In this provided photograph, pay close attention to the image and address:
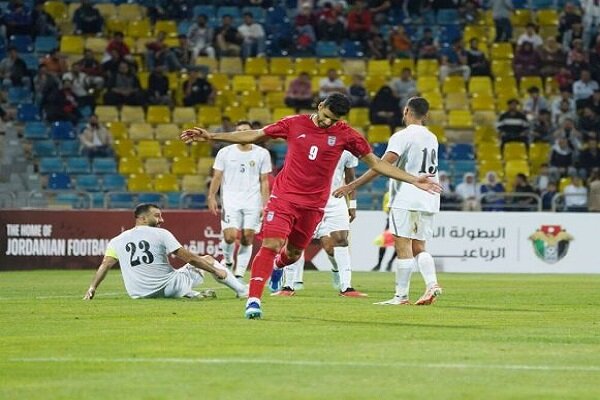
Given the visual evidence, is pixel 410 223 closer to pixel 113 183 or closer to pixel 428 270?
pixel 428 270

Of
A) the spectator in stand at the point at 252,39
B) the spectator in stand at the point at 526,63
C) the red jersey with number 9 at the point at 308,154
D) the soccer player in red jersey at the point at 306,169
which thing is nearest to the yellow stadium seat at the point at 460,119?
the spectator in stand at the point at 526,63

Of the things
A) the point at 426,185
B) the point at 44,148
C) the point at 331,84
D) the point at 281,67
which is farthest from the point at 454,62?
the point at 426,185

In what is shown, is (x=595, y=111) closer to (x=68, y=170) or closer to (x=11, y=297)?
(x=68, y=170)

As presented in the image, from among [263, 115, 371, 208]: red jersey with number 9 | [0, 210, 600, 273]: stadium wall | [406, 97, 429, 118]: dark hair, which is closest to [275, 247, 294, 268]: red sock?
[263, 115, 371, 208]: red jersey with number 9

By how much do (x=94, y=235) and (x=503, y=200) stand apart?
879 cm

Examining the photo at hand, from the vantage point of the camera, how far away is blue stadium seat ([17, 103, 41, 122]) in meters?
35.4

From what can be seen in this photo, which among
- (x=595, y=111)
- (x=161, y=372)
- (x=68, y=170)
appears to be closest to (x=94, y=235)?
(x=68, y=170)

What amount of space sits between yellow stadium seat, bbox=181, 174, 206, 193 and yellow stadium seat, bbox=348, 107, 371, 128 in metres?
4.04

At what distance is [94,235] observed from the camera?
29750mm

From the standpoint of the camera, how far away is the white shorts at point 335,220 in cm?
2041

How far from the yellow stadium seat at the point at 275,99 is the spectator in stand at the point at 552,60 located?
6734 mm

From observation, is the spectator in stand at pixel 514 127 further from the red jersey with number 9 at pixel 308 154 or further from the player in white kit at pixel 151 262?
the red jersey with number 9 at pixel 308 154

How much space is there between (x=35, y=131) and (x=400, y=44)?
31.4 ft

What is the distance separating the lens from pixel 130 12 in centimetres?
3856
